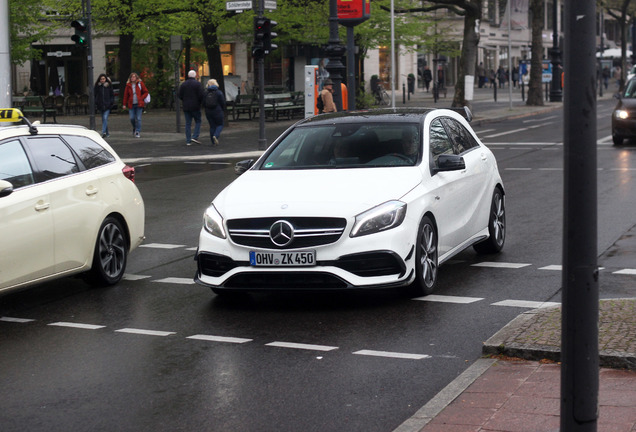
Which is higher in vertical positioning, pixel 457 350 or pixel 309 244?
pixel 309 244

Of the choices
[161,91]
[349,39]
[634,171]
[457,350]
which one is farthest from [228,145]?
[161,91]

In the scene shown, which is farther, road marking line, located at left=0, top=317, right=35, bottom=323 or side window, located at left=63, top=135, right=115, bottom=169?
side window, located at left=63, top=135, right=115, bottom=169

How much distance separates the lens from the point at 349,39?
2802cm

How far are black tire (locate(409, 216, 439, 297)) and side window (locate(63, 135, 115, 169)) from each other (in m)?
3.06

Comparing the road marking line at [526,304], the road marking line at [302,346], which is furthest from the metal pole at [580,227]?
the road marking line at [526,304]

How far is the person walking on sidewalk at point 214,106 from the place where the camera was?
2841cm

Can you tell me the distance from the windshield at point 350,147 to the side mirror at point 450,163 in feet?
0.63

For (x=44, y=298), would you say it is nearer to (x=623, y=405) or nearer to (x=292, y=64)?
(x=623, y=405)

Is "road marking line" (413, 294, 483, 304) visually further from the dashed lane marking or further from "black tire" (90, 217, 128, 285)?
"black tire" (90, 217, 128, 285)

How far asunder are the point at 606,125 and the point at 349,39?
36.9 ft

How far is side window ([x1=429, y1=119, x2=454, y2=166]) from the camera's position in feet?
31.8

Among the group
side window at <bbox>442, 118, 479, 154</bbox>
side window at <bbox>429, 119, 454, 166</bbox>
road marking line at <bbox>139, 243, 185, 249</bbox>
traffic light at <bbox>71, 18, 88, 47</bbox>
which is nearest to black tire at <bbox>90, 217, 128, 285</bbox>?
road marking line at <bbox>139, 243, 185, 249</bbox>

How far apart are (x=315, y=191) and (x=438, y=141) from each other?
1.74 meters

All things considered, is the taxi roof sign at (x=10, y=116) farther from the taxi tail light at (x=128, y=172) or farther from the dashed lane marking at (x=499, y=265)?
the dashed lane marking at (x=499, y=265)
